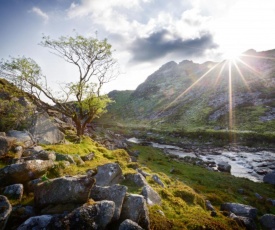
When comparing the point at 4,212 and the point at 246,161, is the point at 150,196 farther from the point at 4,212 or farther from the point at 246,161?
the point at 246,161

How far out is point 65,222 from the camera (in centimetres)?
884

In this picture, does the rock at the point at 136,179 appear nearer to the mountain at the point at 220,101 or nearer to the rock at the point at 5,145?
the rock at the point at 5,145

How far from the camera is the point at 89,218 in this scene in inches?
364

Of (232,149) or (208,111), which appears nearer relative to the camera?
(232,149)

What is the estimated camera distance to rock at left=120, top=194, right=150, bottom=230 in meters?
10.7

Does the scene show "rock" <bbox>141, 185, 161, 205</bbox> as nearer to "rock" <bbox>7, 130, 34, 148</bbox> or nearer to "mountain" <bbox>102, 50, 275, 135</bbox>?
"rock" <bbox>7, 130, 34, 148</bbox>

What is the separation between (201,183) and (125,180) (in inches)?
Result: 565

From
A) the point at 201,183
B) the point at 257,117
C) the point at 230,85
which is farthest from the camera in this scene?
the point at 230,85

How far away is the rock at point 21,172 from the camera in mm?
12156

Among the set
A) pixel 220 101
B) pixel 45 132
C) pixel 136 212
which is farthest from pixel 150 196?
pixel 220 101

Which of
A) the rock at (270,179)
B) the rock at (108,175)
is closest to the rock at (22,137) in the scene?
the rock at (108,175)

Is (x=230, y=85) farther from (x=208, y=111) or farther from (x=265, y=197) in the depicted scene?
(x=265, y=197)

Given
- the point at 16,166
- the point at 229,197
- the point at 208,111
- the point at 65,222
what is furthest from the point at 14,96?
the point at 208,111

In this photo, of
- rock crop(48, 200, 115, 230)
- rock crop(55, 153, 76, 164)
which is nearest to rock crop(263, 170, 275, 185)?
rock crop(55, 153, 76, 164)
